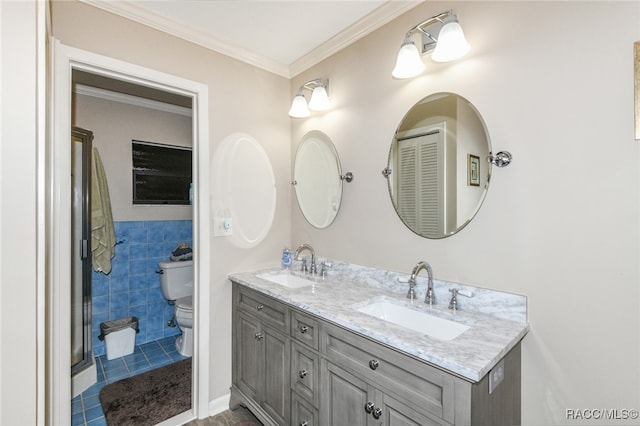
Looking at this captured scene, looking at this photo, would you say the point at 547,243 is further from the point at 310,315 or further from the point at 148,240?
the point at 148,240

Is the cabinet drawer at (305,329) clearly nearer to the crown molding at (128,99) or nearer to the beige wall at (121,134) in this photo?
the beige wall at (121,134)

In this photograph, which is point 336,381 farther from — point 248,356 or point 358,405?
point 248,356

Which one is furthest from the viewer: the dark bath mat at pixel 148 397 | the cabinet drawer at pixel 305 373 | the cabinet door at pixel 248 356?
the dark bath mat at pixel 148 397

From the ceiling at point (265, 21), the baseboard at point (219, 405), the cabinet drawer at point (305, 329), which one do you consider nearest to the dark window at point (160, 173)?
the ceiling at point (265, 21)

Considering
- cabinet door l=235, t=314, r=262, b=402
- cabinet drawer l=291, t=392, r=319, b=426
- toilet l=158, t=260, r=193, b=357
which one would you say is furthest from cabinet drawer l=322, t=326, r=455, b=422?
toilet l=158, t=260, r=193, b=357

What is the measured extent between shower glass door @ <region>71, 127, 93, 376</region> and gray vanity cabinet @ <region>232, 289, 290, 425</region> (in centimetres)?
125

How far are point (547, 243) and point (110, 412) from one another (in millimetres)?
2701

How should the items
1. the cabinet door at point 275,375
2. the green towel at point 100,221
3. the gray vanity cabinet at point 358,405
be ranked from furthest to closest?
the green towel at point 100,221, the cabinet door at point 275,375, the gray vanity cabinet at point 358,405

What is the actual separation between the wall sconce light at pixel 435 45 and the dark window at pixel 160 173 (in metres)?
2.62

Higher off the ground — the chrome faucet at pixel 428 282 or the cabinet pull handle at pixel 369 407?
the chrome faucet at pixel 428 282

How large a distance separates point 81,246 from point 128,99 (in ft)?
4.87

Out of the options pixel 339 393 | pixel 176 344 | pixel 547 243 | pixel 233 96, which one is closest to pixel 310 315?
pixel 339 393

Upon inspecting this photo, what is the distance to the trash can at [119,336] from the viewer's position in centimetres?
272

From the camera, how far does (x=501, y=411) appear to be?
114cm
